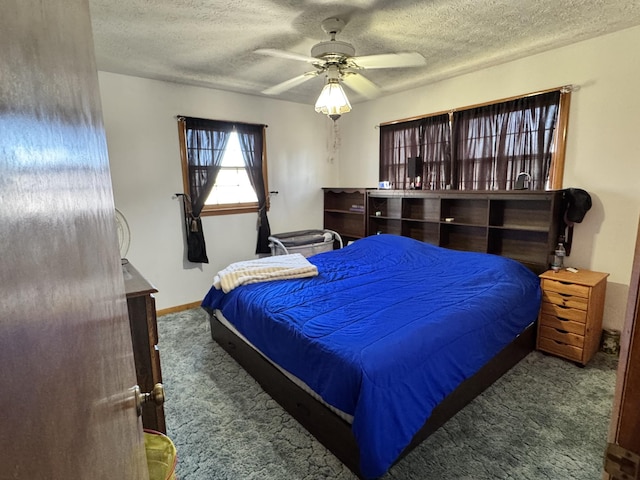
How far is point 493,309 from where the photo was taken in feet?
7.34

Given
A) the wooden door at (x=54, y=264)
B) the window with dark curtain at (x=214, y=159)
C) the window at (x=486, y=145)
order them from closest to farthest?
the wooden door at (x=54, y=264) → the window at (x=486, y=145) → the window with dark curtain at (x=214, y=159)

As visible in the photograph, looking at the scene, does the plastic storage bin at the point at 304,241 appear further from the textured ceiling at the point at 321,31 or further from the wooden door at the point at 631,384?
the wooden door at the point at 631,384

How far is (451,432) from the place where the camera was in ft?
6.40

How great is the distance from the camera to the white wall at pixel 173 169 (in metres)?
3.47

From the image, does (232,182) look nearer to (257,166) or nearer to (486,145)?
(257,166)

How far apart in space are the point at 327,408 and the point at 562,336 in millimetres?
2119

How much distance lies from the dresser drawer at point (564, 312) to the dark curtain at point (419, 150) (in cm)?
161

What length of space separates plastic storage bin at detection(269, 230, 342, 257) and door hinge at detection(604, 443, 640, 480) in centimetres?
365

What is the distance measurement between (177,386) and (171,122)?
2.77 metres

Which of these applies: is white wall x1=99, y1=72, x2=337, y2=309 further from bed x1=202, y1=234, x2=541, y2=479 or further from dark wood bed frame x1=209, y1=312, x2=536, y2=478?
dark wood bed frame x1=209, y1=312, x2=536, y2=478

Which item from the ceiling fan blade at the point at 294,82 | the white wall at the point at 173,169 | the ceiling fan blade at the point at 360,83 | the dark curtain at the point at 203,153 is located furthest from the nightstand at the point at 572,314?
the dark curtain at the point at 203,153

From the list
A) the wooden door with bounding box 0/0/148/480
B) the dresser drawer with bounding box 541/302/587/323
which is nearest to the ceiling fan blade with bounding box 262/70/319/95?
the wooden door with bounding box 0/0/148/480

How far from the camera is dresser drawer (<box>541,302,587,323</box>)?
2.57 meters

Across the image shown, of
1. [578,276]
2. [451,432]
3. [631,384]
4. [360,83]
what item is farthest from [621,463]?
[360,83]
